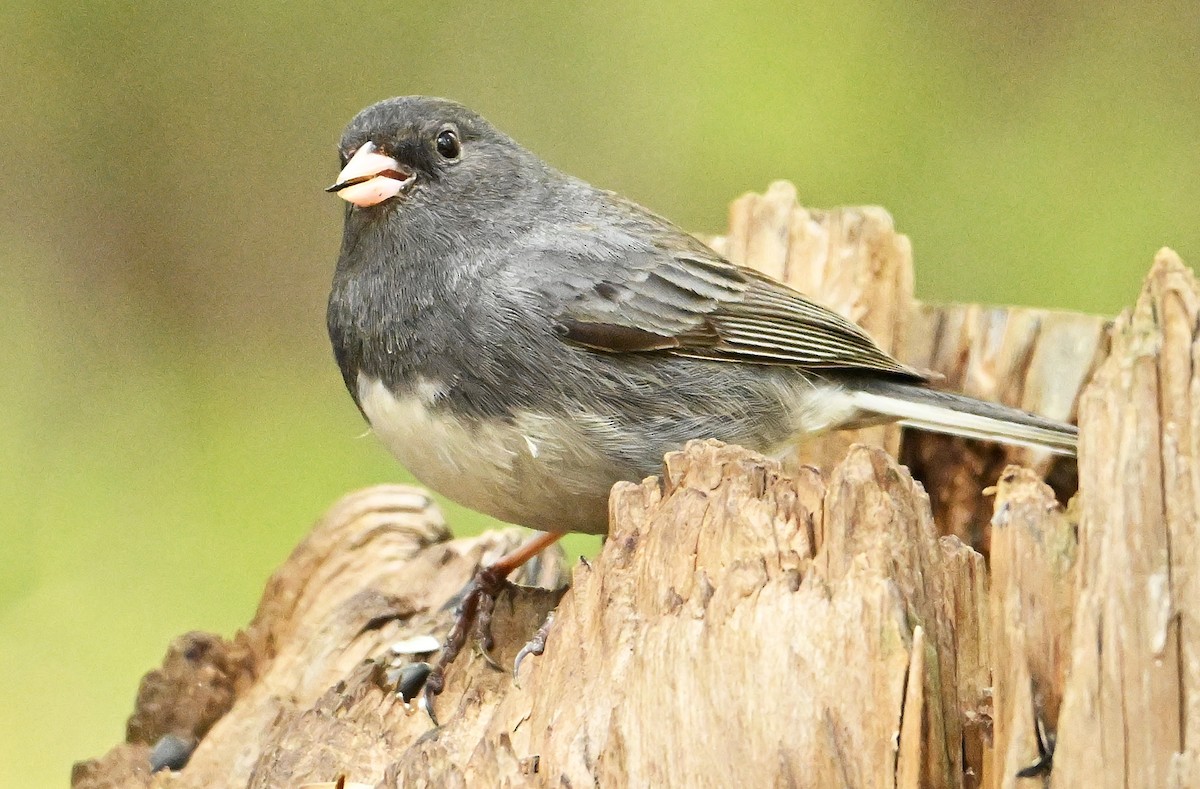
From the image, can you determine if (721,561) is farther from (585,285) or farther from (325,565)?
(325,565)

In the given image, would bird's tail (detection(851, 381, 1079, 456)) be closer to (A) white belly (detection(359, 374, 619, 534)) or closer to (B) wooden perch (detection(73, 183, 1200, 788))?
(A) white belly (detection(359, 374, 619, 534))

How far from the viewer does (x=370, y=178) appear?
3.22m

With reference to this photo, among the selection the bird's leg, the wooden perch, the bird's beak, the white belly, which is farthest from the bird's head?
the wooden perch

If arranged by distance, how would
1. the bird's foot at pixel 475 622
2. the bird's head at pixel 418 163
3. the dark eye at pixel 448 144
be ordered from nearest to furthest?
the bird's foot at pixel 475 622
the bird's head at pixel 418 163
the dark eye at pixel 448 144

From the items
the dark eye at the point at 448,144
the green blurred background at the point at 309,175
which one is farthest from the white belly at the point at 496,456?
the green blurred background at the point at 309,175

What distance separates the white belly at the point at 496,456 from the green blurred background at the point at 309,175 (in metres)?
2.83

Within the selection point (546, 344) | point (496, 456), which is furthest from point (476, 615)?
point (546, 344)

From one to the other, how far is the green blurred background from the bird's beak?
2.86m

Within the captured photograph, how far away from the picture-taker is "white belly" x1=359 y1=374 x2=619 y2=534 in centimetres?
295

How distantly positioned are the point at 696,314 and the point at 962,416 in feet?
2.61

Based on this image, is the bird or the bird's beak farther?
the bird's beak

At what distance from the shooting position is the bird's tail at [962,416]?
3420 mm

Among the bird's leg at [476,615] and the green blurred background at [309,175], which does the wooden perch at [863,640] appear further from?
the green blurred background at [309,175]

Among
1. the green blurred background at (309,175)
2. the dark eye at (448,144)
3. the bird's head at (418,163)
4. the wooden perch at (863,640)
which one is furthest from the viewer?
the green blurred background at (309,175)
